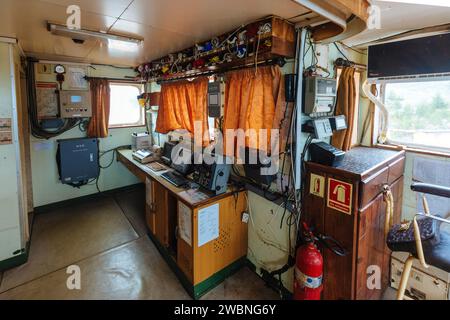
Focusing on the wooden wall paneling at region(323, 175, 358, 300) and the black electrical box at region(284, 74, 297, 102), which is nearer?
the wooden wall paneling at region(323, 175, 358, 300)

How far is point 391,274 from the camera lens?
2213 mm

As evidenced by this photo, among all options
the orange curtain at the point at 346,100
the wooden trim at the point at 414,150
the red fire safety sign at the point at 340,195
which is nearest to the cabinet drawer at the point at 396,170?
the wooden trim at the point at 414,150

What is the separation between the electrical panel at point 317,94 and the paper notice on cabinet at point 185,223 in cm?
122

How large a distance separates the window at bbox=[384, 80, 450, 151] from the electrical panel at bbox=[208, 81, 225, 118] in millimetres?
1632

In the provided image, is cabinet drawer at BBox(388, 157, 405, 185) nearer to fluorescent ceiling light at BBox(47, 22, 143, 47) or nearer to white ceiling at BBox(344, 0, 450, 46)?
white ceiling at BBox(344, 0, 450, 46)

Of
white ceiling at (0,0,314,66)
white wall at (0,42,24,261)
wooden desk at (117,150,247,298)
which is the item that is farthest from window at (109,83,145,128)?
wooden desk at (117,150,247,298)

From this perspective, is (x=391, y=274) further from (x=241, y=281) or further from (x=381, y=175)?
(x=241, y=281)

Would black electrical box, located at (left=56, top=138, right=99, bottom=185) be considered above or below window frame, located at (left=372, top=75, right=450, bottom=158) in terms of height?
below

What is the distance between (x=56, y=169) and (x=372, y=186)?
161 inches

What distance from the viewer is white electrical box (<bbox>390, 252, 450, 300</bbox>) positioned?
1903 mm

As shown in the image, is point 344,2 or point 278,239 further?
point 278,239

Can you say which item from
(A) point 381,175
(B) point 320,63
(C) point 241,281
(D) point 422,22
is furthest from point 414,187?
(C) point 241,281

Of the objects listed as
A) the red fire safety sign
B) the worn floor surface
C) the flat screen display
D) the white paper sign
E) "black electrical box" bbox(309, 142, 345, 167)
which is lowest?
the worn floor surface
